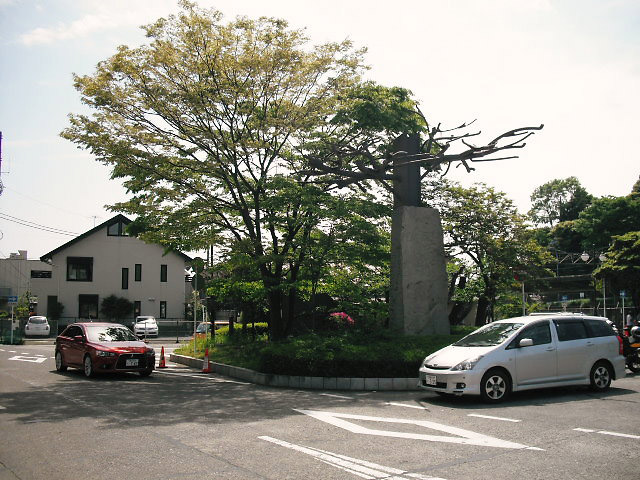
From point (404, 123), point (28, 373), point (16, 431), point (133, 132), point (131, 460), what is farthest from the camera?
point (404, 123)

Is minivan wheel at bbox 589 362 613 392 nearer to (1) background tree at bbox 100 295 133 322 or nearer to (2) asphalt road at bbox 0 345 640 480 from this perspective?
(2) asphalt road at bbox 0 345 640 480

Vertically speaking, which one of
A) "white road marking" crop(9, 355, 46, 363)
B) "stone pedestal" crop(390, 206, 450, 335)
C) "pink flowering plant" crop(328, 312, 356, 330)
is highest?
"stone pedestal" crop(390, 206, 450, 335)

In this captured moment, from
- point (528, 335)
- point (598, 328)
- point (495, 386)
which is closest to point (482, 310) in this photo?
point (598, 328)

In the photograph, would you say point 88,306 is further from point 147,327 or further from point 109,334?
point 109,334

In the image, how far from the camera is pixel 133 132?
16.8 metres

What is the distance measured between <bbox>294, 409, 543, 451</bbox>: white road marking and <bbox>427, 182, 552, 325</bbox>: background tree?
1768 centimetres

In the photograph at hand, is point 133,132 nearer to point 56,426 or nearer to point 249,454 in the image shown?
point 56,426

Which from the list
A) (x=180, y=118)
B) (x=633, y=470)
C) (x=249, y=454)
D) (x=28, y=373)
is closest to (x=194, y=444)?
(x=249, y=454)

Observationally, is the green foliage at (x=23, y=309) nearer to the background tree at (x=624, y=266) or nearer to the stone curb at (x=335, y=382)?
the stone curb at (x=335, y=382)

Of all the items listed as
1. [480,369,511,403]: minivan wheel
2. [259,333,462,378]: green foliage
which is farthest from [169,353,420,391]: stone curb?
[480,369,511,403]: minivan wheel

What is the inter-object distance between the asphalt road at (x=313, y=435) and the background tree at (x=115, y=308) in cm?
3463

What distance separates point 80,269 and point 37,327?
7.65 meters

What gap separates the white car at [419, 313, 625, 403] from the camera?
1005 cm

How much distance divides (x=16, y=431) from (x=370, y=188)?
14.1 metres
